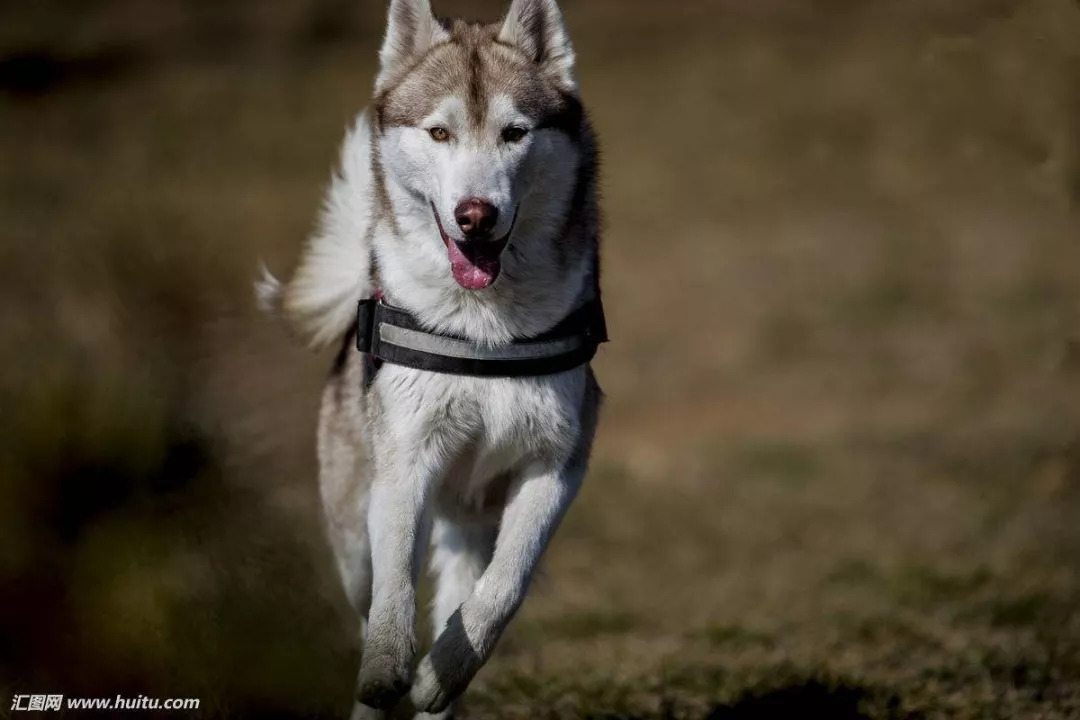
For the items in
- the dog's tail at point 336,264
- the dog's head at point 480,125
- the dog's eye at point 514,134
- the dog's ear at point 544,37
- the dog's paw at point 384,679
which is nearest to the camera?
the dog's paw at point 384,679

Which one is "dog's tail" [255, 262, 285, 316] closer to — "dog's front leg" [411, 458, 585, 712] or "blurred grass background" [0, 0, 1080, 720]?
"blurred grass background" [0, 0, 1080, 720]

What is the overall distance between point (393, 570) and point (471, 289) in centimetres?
87

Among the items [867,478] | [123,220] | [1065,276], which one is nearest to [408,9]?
[123,220]

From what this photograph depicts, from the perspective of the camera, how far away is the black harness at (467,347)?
161 inches

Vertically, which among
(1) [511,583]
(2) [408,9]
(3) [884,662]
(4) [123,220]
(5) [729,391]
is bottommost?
(5) [729,391]

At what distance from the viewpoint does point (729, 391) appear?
1221cm

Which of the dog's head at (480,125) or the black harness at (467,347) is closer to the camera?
the dog's head at (480,125)

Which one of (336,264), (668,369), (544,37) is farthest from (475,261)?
(668,369)

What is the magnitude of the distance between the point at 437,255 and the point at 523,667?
7.67 feet

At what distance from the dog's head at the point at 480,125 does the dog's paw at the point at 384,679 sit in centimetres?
111

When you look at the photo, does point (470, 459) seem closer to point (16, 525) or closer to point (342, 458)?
point (342, 458)

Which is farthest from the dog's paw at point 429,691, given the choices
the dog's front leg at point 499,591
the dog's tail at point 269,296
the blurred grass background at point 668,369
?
the dog's tail at point 269,296

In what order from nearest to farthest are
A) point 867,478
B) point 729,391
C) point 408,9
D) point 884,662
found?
point 408,9, point 884,662, point 867,478, point 729,391

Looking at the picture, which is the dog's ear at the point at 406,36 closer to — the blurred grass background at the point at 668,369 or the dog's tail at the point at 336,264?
the dog's tail at the point at 336,264
